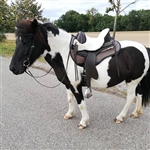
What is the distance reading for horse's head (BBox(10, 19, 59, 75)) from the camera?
2076mm

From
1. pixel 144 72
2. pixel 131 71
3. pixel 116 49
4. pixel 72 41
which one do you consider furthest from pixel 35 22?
pixel 144 72

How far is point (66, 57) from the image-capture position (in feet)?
7.54

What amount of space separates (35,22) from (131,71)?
49.3 inches

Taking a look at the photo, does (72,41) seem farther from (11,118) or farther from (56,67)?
(11,118)

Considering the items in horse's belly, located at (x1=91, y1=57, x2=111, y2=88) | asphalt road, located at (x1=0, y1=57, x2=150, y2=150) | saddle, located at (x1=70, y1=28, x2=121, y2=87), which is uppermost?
saddle, located at (x1=70, y1=28, x2=121, y2=87)

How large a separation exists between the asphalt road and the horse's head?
0.82 metres

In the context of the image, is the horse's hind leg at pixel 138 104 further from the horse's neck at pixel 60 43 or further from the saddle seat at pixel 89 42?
the horse's neck at pixel 60 43

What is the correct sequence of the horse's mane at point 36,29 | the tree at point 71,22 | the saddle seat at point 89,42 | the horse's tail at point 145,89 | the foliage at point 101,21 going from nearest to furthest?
the horse's mane at point 36,29 < the saddle seat at point 89,42 < the horse's tail at point 145,89 < the foliage at point 101,21 < the tree at point 71,22

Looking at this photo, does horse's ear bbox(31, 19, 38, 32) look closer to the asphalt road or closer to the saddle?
the saddle

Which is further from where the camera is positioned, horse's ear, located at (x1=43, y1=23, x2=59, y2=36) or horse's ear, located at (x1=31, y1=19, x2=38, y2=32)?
horse's ear, located at (x1=43, y1=23, x2=59, y2=36)

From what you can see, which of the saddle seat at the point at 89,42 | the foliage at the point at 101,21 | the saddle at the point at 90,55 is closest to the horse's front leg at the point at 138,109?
the saddle at the point at 90,55

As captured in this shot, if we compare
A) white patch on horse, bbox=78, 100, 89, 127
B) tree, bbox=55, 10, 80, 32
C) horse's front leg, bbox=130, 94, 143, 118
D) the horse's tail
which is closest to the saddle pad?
white patch on horse, bbox=78, 100, 89, 127

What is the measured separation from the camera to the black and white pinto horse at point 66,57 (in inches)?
83.4

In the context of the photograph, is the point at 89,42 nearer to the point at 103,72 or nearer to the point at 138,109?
the point at 103,72
